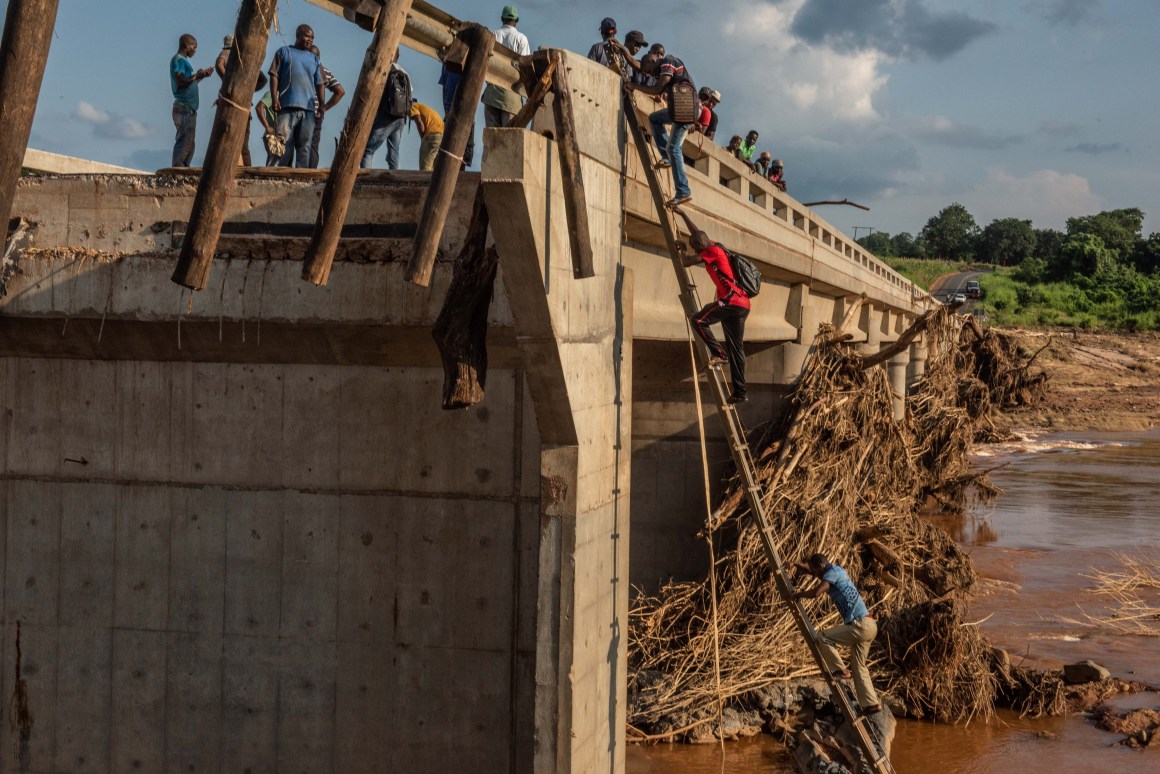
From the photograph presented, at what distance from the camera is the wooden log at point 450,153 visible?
6605mm

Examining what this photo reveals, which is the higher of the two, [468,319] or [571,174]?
[571,174]

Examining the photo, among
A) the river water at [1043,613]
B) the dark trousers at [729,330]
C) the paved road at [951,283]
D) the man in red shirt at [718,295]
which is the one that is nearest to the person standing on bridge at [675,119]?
the man in red shirt at [718,295]

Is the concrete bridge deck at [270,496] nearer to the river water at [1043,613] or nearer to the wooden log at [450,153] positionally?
the wooden log at [450,153]

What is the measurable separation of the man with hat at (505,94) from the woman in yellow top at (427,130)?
2.45ft

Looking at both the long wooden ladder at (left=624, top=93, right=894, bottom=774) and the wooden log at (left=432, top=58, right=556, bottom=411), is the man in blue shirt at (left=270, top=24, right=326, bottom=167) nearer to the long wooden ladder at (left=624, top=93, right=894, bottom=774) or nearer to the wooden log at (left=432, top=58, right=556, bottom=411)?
the long wooden ladder at (left=624, top=93, right=894, bottom=774)

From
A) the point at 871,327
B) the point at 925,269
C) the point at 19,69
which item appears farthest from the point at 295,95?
the point at 925,269

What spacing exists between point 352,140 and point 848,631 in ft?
20.0

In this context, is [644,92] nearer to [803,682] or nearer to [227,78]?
[227,78]

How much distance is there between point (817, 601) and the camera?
12.2 m

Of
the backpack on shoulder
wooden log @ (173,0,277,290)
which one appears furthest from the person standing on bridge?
wooden log @ (173,0,277,290)

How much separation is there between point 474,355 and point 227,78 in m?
→ 2.60

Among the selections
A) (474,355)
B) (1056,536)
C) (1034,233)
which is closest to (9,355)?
(474,355)

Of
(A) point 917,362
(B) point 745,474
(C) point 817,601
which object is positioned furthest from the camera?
(A) point 917,362

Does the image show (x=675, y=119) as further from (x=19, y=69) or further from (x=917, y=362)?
(x=917, y=362)
